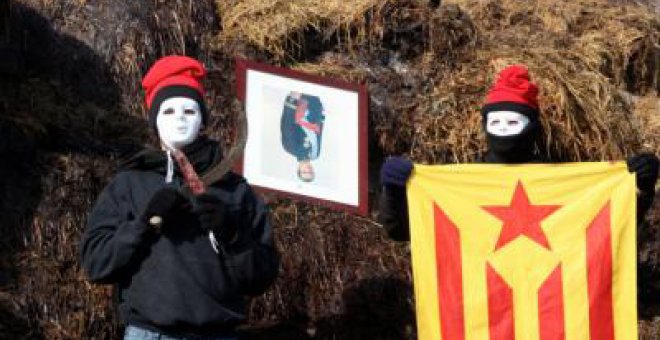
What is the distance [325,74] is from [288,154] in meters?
0.62

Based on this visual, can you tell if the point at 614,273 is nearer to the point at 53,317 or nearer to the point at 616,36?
the point at 53,317

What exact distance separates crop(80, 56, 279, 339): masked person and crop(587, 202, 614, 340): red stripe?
1186 millimetres

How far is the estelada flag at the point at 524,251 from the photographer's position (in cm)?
448

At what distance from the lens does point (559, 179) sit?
4613mm

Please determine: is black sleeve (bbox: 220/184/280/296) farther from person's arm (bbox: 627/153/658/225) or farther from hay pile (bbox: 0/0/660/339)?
person's arm (bbox: 627/153/658/225)

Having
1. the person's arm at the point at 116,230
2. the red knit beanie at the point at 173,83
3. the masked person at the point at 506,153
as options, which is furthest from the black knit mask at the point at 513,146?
the person's arm at the point at 116,230

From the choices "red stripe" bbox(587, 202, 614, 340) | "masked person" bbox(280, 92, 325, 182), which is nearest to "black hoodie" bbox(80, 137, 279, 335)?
"red stripe" bbox(587, 202, 614, 340)

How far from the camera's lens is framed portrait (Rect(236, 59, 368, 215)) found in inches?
220

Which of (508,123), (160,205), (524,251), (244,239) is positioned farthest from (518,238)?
(160,205)

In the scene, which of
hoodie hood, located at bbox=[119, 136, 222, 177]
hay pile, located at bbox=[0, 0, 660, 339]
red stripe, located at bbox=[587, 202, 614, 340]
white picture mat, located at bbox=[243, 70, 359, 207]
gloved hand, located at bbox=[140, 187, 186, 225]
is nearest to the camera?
gloved hand, located at bbox=[140, 187, 186, 225]

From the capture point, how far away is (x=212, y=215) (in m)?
3.80

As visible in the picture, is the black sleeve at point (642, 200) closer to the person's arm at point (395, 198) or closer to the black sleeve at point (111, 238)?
the person's arm at point (395, 198)

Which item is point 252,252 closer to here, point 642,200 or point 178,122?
point 178,122

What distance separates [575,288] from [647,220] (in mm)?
1628
